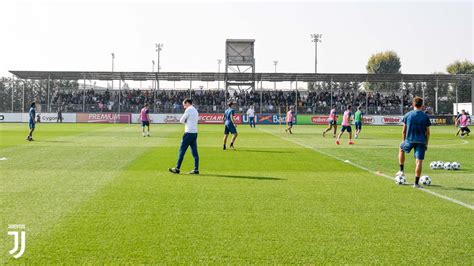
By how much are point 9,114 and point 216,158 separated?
4712 centimetres

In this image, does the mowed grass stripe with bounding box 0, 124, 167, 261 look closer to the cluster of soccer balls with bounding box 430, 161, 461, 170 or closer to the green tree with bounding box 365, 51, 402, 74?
the cluster of soccer balls with bounding box 430, 161, 461, 170

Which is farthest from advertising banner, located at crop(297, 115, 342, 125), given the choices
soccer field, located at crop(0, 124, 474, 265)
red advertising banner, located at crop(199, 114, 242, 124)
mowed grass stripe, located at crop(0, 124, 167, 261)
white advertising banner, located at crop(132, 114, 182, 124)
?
soccer field, located at crop(0, 124, 474, 265)

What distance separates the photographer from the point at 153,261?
5.63 m

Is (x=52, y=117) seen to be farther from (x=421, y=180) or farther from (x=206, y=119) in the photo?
(x=421, y=180)

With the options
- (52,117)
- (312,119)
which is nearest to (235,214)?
(312,119)

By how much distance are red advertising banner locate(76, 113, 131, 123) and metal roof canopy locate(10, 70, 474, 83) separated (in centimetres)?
477

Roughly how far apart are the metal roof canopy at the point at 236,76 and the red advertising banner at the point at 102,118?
4.77 metres

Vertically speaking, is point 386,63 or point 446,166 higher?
point 386,63

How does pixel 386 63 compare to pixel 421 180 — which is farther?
pixel 386 63

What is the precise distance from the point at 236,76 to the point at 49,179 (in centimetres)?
4677

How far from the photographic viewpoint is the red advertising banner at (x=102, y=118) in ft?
186

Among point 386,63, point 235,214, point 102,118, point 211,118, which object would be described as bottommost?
point 235,214

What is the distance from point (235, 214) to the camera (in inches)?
318

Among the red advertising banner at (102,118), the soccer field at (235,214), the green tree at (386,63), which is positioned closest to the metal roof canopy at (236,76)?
the red advertising banner at (102,118)
